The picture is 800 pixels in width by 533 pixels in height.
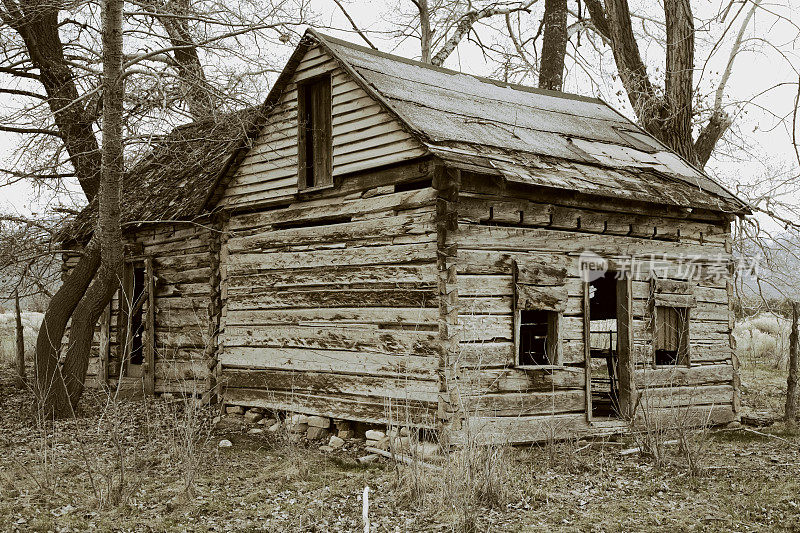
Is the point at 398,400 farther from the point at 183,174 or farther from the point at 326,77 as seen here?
the point at 183,174

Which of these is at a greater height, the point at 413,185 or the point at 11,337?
the point at 413,185

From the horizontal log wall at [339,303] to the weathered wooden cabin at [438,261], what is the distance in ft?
0.09

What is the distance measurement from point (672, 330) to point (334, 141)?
18.0ft

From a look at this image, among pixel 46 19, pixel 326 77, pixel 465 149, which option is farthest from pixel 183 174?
pixel 465 149

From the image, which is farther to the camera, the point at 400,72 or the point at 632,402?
the point at 400,72

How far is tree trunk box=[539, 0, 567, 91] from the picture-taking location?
1967cm

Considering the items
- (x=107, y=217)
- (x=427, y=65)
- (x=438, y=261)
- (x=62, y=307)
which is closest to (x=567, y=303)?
(x=438, y=261)

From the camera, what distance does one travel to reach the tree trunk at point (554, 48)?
64.5 ft

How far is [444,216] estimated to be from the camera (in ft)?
28.9

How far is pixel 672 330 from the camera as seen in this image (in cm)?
1123

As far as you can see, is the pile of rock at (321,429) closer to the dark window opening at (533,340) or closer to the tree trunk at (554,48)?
the dark window opening at (533,340)

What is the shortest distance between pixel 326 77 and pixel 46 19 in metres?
5.49

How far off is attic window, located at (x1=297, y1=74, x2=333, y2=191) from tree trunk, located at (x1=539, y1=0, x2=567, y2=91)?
10.2m

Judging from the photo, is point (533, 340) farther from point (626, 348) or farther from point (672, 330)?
point (672, 330)
